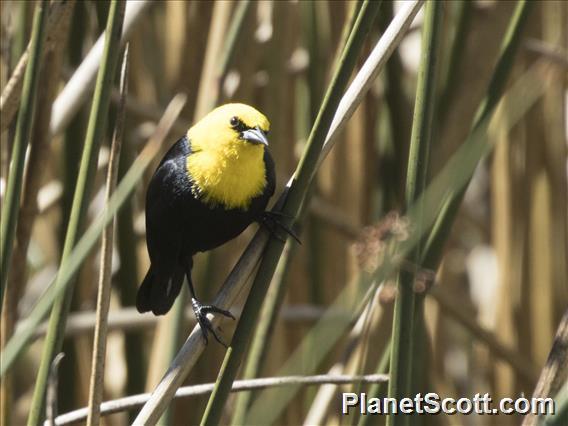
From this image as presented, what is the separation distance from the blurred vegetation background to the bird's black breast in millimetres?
188

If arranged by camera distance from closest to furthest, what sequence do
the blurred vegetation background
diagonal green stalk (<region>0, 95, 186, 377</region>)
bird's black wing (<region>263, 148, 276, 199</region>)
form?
diagonal green stalk (<region>0, 95, 186, 377</region>) → bird's black wing (<region>263, 148, 276, 199</region>) → the blurred vegetation background

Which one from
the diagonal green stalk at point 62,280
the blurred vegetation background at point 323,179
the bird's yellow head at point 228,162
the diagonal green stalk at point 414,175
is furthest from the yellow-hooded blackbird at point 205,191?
the diagonal green stalk at point 414,175

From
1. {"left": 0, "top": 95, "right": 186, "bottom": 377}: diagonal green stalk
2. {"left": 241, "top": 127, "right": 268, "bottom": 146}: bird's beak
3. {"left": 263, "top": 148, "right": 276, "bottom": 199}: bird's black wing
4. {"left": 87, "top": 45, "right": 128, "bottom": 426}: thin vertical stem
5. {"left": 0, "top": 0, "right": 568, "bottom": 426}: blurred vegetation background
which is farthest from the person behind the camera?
{"left": 0, "top": 0, "right": 568, "bottom": 426}: blurred vegetation background

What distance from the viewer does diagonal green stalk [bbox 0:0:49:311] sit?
1.26 meters

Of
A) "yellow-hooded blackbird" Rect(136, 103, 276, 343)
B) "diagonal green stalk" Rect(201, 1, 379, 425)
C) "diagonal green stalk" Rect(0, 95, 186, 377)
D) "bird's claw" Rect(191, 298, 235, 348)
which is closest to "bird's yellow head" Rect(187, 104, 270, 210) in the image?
"yellow-hooded blackbird" Rect(136, 103, 276, 343)

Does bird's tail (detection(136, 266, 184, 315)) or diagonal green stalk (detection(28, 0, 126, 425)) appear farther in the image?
bird's tail (detection(136, 266, 184, 315))

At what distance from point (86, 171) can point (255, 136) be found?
0.47 m

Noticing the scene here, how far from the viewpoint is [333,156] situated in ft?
8.14

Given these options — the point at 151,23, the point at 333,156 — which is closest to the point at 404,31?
the point at 333,156

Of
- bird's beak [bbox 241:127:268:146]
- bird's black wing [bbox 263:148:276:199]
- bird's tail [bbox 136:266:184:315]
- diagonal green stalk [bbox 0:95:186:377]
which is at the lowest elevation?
bird's tail [bbox 136:266:184:315]

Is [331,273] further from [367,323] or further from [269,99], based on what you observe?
[367,323]

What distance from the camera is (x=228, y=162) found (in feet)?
5.68

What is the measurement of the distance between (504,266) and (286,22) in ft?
2.79

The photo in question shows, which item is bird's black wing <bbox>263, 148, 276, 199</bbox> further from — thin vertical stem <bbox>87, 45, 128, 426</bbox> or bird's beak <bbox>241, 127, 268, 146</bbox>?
thin vertical stem <bbox>87, 45, 128, 426</bbox>
